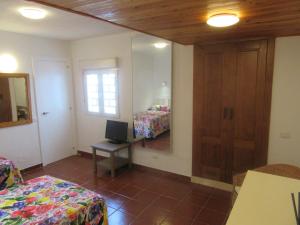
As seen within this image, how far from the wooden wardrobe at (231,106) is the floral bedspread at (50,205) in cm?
189

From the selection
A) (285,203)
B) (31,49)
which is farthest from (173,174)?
(31,49)

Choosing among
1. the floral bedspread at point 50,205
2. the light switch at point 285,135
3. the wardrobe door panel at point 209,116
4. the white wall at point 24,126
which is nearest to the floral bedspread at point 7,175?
the floral bedspread at point 50,205

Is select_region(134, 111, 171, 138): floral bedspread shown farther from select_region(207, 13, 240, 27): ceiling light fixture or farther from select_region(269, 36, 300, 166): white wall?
select_region(207, 13, 240, 27): ceiling light fixture

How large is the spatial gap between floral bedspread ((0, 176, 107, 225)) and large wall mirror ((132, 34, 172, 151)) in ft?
6.21

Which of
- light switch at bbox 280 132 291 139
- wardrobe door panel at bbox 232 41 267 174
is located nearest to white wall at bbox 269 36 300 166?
light switch at bbox 280 132 291 139

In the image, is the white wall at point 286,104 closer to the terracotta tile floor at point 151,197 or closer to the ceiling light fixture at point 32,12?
the terracotta tile floor at point 151,197

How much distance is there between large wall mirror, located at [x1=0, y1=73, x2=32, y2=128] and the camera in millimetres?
3625

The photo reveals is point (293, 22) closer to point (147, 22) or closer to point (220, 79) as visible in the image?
point (220, 79)

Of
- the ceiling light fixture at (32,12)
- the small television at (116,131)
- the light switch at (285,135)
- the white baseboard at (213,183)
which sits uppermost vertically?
the ceiling light fixture at (32,12)

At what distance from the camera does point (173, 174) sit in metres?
3.72

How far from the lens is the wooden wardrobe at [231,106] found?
2854 mm

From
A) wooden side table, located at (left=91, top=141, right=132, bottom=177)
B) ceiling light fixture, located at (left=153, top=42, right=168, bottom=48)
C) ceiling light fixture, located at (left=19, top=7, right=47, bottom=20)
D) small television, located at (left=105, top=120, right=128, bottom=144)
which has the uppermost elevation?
ceiling light fixture, located at (left=19, top=7, right=47, bottom=20)

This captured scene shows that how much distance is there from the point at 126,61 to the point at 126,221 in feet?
8.53

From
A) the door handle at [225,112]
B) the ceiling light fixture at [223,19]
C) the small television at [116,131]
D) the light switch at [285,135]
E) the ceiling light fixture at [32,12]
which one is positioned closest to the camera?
the ceiling light fixture at [223,19]
